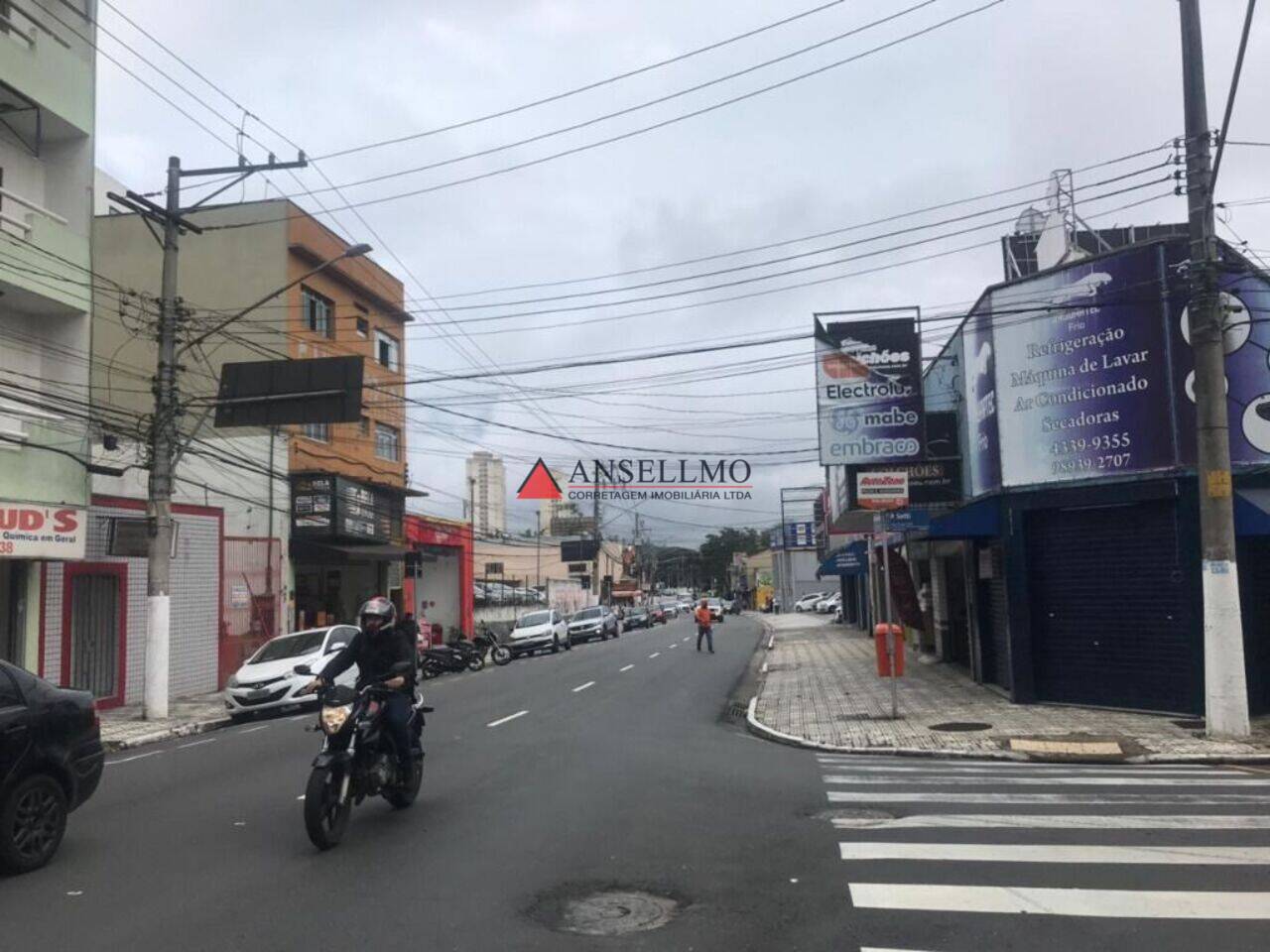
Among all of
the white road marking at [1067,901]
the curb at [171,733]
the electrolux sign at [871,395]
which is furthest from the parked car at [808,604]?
the white road marking at [1067,901]

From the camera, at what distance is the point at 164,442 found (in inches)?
729

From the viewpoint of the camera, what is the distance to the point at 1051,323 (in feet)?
51.5

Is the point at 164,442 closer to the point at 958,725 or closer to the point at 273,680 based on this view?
the point at 273,680

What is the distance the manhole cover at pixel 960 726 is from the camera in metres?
13.8

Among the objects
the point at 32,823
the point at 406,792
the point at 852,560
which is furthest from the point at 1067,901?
the point at 852,560

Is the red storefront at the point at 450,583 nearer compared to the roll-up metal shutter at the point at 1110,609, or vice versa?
the roll-up metal shutter at the point at 1110,609

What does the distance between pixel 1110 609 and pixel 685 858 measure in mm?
10435

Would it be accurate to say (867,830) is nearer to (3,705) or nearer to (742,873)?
(742,873)

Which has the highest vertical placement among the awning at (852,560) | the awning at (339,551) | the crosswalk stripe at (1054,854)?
the awning at (339,551)

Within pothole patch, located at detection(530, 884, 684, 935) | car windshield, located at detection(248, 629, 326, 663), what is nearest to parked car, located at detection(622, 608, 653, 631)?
car windshield, located at detection(248, 629, 326, 663)

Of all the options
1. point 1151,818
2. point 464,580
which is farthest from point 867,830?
point 464,580

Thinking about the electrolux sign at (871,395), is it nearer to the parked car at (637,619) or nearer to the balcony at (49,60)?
the balcony at (49,60)

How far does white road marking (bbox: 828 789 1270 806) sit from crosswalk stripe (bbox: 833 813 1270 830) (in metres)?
0.58

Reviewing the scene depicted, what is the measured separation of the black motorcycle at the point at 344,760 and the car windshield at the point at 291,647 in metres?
12.1
